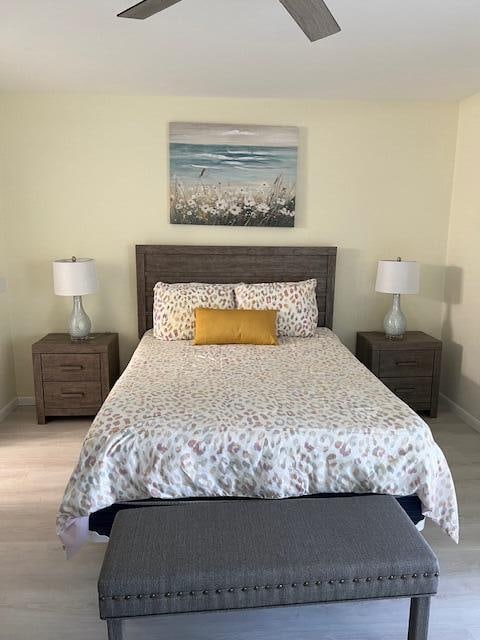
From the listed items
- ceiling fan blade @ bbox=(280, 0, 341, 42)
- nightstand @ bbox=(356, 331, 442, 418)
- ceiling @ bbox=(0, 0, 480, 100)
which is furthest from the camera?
nightstand @ bbox=(356, 331, 442, 418)

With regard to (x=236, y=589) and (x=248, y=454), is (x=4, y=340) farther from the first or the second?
(x=236, y=589)

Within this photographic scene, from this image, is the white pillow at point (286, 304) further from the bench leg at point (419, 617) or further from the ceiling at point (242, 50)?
the bench leg at point (419, 617)

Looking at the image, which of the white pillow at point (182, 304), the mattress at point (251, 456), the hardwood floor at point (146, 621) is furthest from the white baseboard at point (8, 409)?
the mattress at point (251, 456)

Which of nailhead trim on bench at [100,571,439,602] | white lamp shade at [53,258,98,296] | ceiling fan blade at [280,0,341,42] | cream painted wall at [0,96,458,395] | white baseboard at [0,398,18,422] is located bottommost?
white baseboard at [0,398,18,422]

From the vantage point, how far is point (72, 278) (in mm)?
3451

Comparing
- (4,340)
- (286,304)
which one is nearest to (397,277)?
(286,304)

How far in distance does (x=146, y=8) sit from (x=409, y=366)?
292 cm

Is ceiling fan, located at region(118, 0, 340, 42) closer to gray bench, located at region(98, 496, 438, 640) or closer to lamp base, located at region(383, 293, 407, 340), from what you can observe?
gray bench, located at region(98, 496, 438, 640)

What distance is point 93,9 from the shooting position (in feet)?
7.07

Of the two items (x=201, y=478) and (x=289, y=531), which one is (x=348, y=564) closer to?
(x=289, y=531)

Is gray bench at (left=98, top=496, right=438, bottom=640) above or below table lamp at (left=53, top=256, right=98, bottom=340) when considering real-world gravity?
below

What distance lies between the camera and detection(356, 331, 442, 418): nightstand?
3.69m

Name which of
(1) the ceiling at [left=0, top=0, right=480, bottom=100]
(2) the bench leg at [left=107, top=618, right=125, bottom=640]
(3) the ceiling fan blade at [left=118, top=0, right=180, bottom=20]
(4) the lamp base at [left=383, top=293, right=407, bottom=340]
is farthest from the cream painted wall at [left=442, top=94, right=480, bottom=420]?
(2) the bench leg at [left=107, top=618, right=125, bottom=640]

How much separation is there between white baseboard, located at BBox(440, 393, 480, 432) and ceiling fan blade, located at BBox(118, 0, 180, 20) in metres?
3.30
